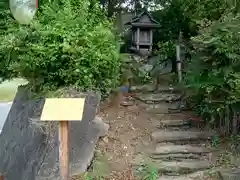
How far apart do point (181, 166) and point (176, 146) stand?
1.50 feet

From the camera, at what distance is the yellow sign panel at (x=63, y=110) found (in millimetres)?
2982

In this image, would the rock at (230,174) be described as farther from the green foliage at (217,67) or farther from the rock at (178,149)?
the green foliage at (217,67)

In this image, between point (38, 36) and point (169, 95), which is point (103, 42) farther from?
point (169, 95)

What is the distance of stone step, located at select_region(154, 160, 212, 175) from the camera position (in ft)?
13.8

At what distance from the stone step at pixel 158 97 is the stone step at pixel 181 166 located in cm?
178

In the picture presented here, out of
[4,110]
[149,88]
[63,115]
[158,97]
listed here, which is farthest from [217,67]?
[4,110]

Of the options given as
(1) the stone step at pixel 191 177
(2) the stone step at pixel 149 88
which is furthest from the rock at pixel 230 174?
(2) the stone step at pixel 149 88

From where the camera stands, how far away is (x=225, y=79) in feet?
13.9

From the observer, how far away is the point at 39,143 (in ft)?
13.8

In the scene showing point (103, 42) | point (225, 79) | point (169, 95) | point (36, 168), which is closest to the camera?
point (36, 168)

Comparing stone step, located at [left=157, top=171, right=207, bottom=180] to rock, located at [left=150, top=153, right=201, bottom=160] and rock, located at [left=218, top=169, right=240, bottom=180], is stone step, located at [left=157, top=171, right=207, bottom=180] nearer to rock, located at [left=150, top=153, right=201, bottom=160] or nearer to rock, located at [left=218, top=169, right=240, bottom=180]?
rock, located at [left=218, top=169, right=240, bottom=180]

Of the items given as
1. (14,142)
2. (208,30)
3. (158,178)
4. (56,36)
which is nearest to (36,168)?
(14,142)

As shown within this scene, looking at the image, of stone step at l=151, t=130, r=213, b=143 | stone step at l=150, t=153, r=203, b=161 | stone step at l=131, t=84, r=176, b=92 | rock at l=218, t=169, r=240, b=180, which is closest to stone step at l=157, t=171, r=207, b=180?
rock at l=218, t=169, r=240, b=180

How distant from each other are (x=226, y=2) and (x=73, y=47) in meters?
2.39
